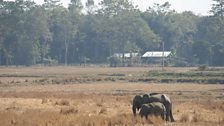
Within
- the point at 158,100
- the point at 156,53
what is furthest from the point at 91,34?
the point at 158,100

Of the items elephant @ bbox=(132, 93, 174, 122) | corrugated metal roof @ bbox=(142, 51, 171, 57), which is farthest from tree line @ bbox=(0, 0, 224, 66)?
elephant @ bbox=(132, 93, 174, 122)

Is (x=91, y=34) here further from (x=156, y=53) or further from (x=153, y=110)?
(x=153, y=110)

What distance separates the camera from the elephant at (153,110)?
23.7 metres

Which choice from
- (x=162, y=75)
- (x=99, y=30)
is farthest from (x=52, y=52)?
(x=162, y=75)

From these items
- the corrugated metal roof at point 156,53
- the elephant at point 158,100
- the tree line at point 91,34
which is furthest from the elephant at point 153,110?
the corrugated metal roof at point 156,53

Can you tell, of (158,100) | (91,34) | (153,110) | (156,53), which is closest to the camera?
(153,110)

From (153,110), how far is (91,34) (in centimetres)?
11649

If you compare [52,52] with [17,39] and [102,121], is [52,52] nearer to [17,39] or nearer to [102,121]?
[17,39]

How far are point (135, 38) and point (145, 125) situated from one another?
111209mm

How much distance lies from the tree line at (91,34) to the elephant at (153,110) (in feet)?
302

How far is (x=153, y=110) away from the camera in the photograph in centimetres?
2367

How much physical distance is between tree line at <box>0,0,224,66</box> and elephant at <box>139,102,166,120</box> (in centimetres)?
9214

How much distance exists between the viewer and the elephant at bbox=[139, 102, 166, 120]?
23.7 meters

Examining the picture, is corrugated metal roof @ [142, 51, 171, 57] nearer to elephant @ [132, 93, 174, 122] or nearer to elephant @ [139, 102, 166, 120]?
elephant @ [132, 93, 174, 122]
